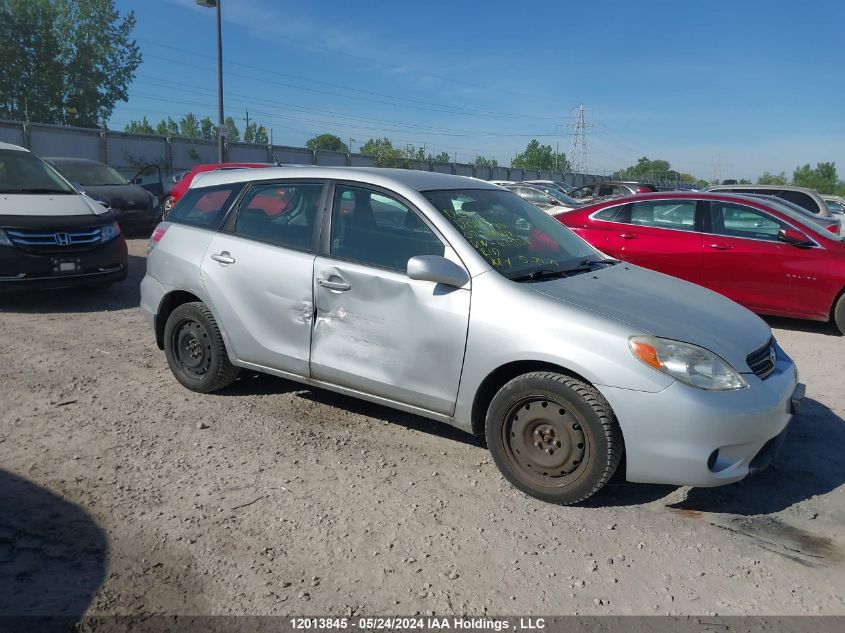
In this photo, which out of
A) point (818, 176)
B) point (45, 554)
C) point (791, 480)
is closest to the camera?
point (45, 554)

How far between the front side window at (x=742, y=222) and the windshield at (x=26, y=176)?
25.4 ft

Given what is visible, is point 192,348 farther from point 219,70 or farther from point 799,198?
point 219,70

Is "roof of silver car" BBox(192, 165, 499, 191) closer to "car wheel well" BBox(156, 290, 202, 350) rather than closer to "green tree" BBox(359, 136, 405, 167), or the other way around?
"car wheel well" BBox(156, 290, 202, 350)

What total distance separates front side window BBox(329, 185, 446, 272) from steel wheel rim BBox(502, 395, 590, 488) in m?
1.03

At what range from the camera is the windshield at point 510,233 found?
12.7 ft

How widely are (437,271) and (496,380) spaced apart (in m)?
0.67

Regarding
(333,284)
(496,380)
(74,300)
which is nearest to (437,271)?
(496,380)

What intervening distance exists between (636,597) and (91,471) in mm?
2895

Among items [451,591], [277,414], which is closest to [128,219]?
[277,414]

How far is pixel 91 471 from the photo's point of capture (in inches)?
147

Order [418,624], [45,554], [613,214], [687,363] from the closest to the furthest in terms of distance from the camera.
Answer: [418,624], [45,554], [687,363], [613,214]

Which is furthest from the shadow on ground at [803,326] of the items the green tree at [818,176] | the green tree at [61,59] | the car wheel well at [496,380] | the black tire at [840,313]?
the green tree at [818,176]

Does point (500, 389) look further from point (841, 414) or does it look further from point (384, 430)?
point (841, 414)

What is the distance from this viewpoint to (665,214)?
8.22 metres
